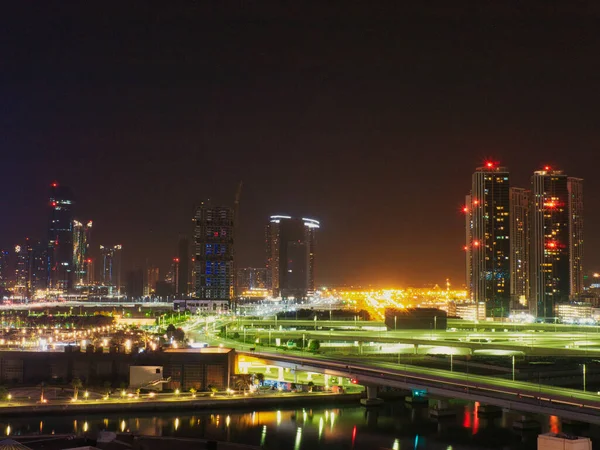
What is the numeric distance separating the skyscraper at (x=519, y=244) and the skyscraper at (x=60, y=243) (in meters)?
64.9

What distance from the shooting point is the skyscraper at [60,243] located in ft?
351

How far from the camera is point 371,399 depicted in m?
22.2

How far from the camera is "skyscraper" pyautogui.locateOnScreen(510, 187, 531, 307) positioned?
68.4 m

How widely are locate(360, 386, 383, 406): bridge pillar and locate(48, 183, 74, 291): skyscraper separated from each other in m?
92.2

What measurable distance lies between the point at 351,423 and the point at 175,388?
6.29 meters

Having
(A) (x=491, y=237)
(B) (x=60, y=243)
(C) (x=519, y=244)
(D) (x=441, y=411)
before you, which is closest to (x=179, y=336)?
(D) (x=441, y=411)

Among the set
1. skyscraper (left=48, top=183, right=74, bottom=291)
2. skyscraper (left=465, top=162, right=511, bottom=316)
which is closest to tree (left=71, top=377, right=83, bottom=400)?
skyscraper (left=465, top=162, right=511, bottom=316)

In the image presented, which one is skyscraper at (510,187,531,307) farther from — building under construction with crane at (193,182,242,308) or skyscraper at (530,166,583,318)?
building under construction with crane at (193,182,242,308)

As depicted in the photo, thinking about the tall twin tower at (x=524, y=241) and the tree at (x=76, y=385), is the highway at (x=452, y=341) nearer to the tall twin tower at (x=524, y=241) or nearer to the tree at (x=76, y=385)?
the tree at (x=76, y=385)

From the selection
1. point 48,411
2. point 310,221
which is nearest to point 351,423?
point 48,411

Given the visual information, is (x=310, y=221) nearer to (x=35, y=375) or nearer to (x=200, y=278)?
(x=200, y=278)

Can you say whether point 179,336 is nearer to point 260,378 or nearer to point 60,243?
point 260,378

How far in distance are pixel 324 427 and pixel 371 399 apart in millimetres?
3512

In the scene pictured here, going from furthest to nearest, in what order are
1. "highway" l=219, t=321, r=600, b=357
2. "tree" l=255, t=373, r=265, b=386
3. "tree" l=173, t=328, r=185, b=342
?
1. "tree" l=173, t=328, r=185, b=342
2. "highway" l=219, t=321, r=600, b=357
3. "tree" l=255, t=373, r=265, b=386
